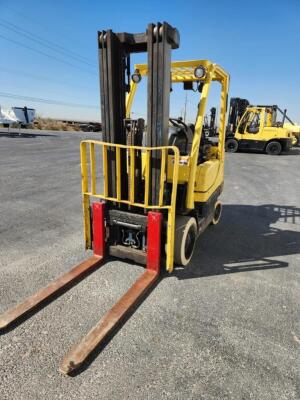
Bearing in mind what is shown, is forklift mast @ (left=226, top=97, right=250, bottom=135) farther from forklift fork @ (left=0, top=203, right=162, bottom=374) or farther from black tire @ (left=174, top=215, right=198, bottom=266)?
forklift fork @ (left=0, top=203, right=162, bottom=374)

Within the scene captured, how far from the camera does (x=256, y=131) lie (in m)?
17.0

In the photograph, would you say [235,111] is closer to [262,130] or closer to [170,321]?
[262,130]

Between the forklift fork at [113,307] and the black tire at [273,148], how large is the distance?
1624cm

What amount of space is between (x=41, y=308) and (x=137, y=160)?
77.9 inches

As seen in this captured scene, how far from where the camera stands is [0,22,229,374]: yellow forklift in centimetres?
286

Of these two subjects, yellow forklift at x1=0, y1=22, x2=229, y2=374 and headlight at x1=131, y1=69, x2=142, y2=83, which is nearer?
yellow forklift at x1=0, y1=22, x2=229, y2=374

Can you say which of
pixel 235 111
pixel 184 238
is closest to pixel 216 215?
pixel 184 238

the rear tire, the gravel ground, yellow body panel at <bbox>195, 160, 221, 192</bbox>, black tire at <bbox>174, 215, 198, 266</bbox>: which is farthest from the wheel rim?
black tire at <bbox>174, 215, 198, 266</bbox>

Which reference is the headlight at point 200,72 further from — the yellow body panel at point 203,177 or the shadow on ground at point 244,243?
the shadow on ground at point 244,243

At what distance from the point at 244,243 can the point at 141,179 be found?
2.14 m

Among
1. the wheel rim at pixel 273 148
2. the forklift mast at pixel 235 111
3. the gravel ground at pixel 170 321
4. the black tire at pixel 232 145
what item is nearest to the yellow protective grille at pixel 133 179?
the gravel ground at pixel 170 321

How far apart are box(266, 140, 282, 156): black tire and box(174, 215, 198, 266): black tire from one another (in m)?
15.6

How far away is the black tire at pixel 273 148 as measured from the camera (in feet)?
55.5

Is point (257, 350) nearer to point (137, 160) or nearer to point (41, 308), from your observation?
point (41, 308)
